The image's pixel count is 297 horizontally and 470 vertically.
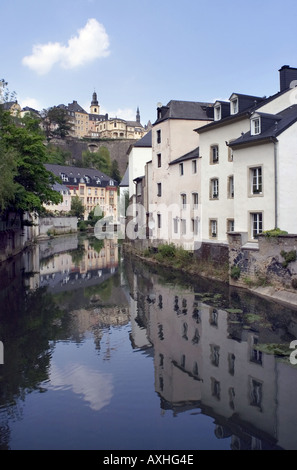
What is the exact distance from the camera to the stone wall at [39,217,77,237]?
6829 cm

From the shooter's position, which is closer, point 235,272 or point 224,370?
point 224,370

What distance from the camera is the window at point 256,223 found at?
2079cm

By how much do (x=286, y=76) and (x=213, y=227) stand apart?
31.8 feet

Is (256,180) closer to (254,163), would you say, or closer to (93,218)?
(254,163)

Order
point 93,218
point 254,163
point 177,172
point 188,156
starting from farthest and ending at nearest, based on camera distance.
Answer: point 93,218 < point 177,172 < point 188,156 < point 254,163

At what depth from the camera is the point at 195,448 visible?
693 cm

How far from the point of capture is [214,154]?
1059 inches

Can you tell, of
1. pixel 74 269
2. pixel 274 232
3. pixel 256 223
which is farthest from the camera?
pixel 74 269

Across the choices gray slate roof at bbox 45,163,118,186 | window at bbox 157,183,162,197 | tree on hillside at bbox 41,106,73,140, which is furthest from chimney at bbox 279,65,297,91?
tree on hillside at bbox 41,106,73,140

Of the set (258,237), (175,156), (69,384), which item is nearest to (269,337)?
(69,384)

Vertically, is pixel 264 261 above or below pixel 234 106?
below

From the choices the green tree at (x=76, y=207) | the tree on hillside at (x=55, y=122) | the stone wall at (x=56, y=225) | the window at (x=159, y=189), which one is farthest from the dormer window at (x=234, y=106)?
the tree on hillside at (x=55, y=122)

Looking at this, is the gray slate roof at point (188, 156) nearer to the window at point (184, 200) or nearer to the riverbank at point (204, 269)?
the window at point (184, 200)

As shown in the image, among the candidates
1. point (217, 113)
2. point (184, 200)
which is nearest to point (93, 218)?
point (184, 200)
